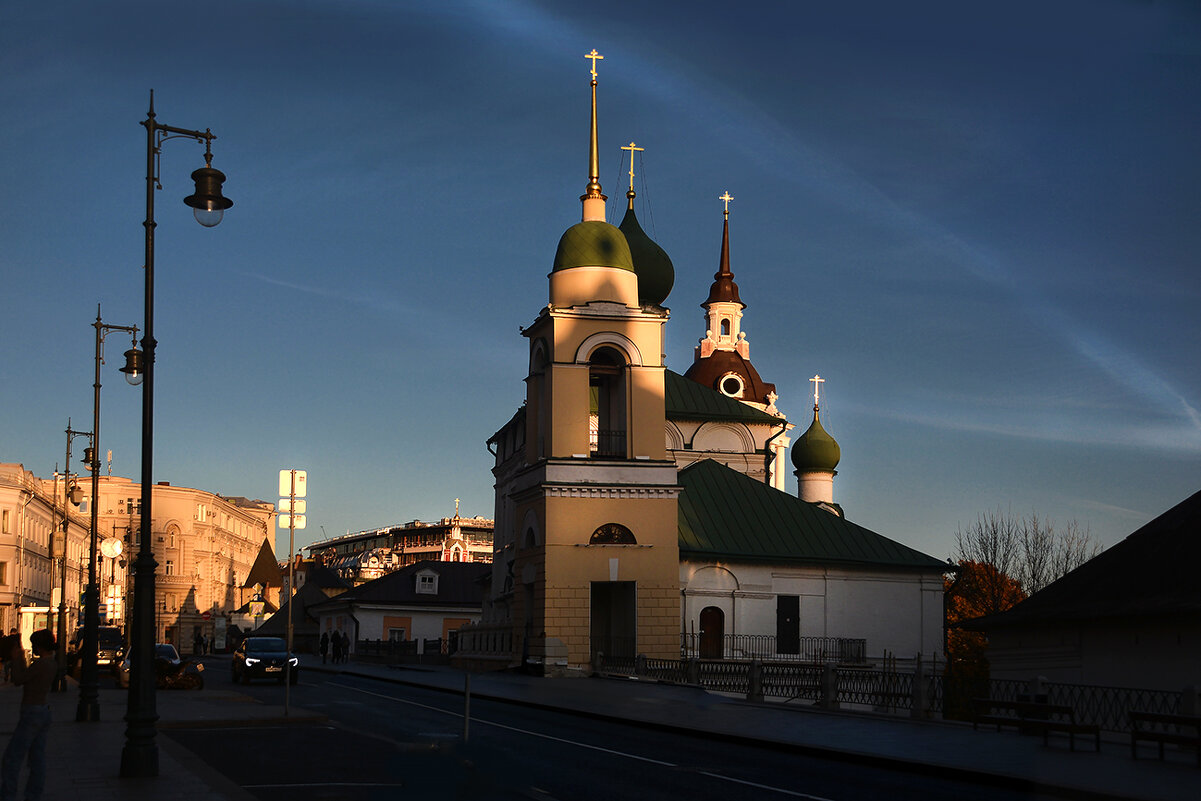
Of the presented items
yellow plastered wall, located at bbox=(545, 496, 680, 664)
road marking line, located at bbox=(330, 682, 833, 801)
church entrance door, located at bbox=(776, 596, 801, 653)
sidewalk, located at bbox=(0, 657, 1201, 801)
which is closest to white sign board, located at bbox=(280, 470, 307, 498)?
sidewalk, located at bbox=(0, 657, 1201, 801)

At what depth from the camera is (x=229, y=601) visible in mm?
153000

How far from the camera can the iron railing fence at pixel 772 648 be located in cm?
4838

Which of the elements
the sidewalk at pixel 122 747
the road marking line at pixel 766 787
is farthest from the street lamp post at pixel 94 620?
the road marking line at pixel 766 787

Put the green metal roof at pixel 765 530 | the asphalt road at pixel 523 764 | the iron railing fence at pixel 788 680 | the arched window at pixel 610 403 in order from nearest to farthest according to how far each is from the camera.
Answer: the asphalt road at pixel 523 764
the iron railing fence at pixel 788 680
the arched window at pixel 610 403
the green metal roof at pixel 765 530

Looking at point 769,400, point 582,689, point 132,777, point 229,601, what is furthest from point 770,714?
point 229,601

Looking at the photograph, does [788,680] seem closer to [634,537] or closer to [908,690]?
[634,537]

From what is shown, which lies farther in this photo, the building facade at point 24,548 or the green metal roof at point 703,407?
the building facade at point 24,548

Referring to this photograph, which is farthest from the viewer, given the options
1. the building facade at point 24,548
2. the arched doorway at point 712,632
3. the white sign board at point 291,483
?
the building facade at point 24,548

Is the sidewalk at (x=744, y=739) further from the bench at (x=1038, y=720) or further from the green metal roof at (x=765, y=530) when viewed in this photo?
the green metal roof at (x=765, y=530)

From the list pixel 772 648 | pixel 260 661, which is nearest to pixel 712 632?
pixel 772 648

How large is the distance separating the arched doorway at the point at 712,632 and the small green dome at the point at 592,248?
13.4m

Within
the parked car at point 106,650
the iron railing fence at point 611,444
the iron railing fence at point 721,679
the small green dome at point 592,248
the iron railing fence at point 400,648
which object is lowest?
the iron railing fence at point 400,648

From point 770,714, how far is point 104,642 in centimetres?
3455

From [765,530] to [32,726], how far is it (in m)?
43.3
